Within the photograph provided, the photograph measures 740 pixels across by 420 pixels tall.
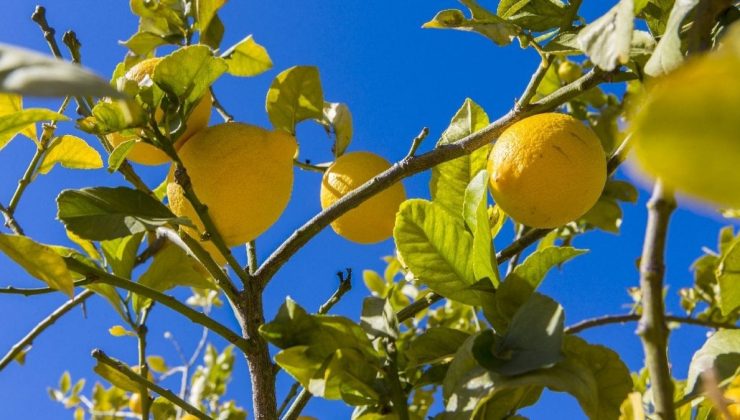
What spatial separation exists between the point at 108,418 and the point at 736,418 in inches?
108

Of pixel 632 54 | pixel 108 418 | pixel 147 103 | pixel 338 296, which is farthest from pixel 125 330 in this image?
pixel 108 418

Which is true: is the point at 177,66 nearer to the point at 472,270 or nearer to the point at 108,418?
the point at 472,270

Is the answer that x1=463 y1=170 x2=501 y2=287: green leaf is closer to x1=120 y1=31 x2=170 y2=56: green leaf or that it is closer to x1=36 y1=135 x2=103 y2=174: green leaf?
x1=36 y1=135 x2=103 y2=174: green leaf

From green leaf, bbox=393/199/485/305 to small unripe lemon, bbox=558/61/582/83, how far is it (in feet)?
4.16

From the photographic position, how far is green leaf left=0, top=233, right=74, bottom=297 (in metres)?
0.76

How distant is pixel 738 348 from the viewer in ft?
2.53

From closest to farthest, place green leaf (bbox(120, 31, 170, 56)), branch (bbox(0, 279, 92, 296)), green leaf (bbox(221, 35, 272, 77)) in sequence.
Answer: branch (bbox(0, 279, 92, 296))
green leaf (bbox(221, 35, 272, 77))
green leaf (bbox(120, 31, 170, 56))

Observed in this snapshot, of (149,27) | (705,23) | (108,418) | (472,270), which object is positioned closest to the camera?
(705,23)

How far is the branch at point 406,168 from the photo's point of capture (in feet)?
2.98

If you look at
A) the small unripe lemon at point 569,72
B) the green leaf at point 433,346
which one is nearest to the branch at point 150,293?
the green leaf at point 433,346

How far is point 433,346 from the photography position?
798mm

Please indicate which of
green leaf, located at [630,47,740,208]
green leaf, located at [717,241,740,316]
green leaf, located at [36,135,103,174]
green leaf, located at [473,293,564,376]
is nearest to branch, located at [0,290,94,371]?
green leaf, located at [36,135,103,174]

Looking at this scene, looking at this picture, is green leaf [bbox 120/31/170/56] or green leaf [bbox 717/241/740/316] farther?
green leaf [bbox 120/31/170/56]

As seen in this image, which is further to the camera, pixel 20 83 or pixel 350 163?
pixel 350 163
